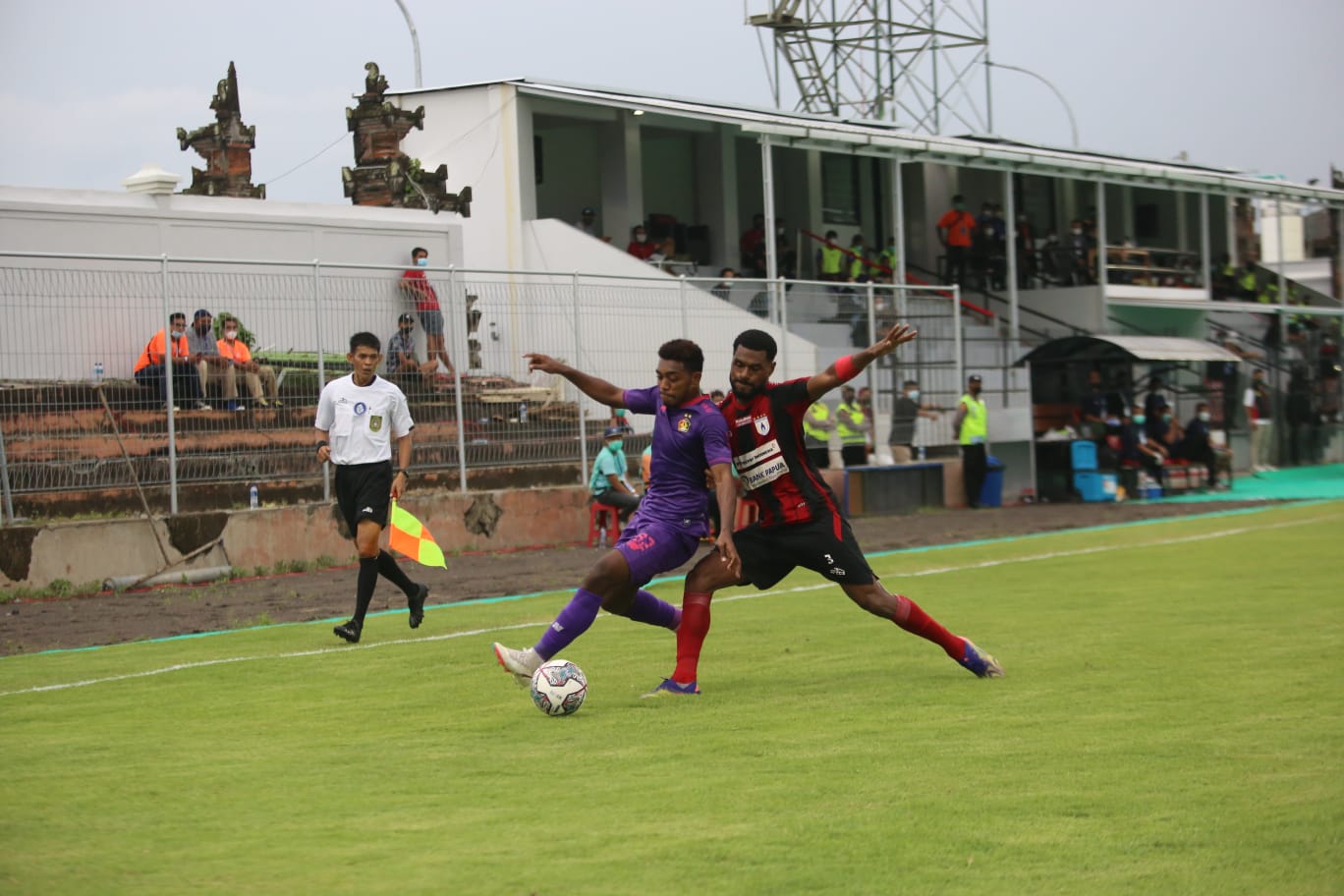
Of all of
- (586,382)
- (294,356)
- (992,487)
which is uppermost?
(294,356)

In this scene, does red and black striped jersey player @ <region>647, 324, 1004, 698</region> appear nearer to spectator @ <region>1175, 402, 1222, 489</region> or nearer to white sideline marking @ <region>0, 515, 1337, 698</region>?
white sideline marking @ <region>0, 515, 1337, 698</region>

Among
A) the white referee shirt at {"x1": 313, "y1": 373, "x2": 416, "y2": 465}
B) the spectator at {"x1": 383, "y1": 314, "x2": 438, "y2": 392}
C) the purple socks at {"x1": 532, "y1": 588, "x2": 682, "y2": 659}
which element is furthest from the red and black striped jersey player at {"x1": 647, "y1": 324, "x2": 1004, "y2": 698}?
the spectator at {"x1": 383, "y1": 314, "x2": 438, "y2": 392}

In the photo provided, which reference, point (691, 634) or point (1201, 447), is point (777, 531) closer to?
point (691, 634)

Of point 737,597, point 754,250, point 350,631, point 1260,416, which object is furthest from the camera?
point 1260,416

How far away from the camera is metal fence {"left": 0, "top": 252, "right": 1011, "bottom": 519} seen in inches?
636

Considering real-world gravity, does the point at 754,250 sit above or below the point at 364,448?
above

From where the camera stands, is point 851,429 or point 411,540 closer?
point 411,540

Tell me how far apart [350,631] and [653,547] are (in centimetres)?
365

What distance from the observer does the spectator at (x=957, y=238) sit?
3425 cm

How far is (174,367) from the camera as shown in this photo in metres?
17.1

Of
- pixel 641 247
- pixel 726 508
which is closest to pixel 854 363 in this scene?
pixel 726 508

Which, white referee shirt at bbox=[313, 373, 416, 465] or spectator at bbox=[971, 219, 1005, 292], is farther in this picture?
spectator at bbox=[971, 219, 1005, 292]

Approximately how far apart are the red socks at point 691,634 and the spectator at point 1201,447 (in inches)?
941

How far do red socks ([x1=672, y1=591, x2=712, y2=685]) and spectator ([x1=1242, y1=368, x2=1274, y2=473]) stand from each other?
2977 centimetres
